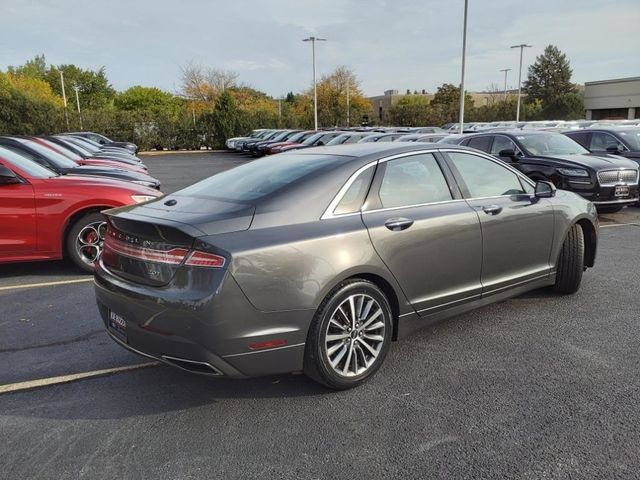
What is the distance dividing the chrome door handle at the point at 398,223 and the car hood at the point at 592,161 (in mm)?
7297

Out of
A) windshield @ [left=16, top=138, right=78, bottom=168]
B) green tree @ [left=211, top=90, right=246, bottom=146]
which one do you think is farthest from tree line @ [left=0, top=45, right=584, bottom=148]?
windshield @ [left=16, top=138, right=78, bottom=168]

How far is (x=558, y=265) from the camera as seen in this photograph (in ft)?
16.8

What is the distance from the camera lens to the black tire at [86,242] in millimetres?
6266

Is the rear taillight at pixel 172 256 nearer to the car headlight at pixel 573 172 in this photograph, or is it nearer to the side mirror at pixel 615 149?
the car headlight at pixel 573 172

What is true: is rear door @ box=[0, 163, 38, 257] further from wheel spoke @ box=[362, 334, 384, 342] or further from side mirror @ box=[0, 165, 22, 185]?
wheel spoke @ box=[362, 334, 384, 342]

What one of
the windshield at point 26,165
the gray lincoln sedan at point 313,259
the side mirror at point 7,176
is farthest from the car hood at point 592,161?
the side mirror at point 7,176

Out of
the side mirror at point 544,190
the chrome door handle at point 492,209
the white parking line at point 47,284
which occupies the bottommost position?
the white parking line at point 47,284

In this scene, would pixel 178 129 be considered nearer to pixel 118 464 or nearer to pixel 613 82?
pixel 118 464

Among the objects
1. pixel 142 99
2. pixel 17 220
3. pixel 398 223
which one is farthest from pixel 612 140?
pixel 142 99

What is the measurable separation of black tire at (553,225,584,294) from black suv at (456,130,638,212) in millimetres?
4797

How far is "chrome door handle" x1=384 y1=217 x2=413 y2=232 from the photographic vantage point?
359cm

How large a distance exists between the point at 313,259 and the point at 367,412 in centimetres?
97

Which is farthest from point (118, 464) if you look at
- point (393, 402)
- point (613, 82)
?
point (613, 82)

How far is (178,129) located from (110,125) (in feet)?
17.9
